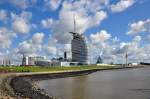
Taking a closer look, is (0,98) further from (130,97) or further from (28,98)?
(130,97)

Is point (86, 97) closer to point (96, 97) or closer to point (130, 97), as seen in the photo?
point (96, 97)

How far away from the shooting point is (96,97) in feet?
151

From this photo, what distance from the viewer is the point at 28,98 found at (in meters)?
36.0

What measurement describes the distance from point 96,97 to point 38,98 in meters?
11.4

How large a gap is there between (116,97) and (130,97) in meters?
1.90

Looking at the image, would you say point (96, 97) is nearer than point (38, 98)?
No

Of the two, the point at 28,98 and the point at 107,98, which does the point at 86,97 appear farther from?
the point at 28,98

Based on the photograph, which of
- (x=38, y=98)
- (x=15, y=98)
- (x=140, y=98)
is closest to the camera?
(x=15, y=98)

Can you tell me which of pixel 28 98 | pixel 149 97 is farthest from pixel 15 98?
pixel 149 97

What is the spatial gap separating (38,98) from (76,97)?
32.6 ft

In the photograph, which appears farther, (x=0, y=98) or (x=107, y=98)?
(x=107, y=98)

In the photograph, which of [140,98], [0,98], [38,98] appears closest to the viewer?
[0,98]

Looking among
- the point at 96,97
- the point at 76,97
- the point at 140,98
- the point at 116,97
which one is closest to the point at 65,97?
the point at 76,97

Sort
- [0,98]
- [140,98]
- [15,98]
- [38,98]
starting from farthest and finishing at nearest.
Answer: [140,98]
[38,98]
[15,98]
[0,98]
